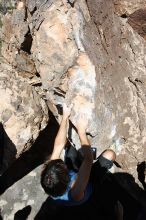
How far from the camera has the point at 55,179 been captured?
7.80ft

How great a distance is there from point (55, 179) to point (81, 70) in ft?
3.60

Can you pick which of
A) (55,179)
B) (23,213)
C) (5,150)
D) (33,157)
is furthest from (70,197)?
(33,157)

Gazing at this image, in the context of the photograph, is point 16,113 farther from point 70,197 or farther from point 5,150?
point 70,197

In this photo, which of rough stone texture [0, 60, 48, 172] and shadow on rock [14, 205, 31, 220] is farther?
shadow on rock [14, 205, 31, 220]

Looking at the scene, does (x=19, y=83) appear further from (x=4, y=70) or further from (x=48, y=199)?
(x=48, y=199)

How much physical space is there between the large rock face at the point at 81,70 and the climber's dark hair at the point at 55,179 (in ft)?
2.69

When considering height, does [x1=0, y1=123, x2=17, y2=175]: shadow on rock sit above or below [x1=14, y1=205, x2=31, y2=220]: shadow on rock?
above

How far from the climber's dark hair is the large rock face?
820mm

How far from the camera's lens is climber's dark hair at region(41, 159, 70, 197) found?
7.81 feet

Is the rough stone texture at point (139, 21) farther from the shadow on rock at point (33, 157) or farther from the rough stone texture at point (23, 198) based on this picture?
the rough stone texture at point (23, 198)

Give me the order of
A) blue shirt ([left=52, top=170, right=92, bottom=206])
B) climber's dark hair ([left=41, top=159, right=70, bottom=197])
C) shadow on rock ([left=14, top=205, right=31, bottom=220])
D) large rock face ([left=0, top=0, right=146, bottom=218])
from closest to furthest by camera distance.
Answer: climber's dark hair ([left=41, top=159, right=70, bottom=197])
blue shirt ([left=52, top=170, right=92, bottom=206])
large rock face ([left=0, top=0, right=146, bottom=218])
shadow on rock ([left=14, top=205, right=31, bottom=220])

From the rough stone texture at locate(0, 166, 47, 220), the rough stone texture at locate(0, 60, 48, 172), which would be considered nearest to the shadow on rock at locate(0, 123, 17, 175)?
the rough stone texture at locate(0, 60, 48, 172)

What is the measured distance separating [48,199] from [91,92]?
1.45m

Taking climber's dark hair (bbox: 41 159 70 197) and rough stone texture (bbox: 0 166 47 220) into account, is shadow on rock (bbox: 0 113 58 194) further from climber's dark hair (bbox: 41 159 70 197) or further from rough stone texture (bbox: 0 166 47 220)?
climber's dark hair (bbox: 41 159 70 197)
